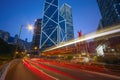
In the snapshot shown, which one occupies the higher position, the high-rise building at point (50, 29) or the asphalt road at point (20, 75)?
the high-rise building at point (50, 29)

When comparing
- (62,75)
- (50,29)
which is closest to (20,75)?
(62,75)

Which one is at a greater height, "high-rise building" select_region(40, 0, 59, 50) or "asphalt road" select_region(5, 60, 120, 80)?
"high-rise building" select_region(40, 0, 59, 50)

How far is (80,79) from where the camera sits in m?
13.6

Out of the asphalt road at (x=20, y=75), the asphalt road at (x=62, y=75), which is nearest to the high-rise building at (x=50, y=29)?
the asphalt road at (x=20, y=75)

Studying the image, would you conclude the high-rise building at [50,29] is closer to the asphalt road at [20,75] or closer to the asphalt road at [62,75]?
the asphalt road at [20,75]

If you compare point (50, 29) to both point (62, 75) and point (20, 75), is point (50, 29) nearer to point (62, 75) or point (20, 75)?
point (20, 75)

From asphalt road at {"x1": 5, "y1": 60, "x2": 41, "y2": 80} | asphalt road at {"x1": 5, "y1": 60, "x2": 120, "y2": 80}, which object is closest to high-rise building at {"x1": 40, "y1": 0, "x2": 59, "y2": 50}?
asphalt road at {"x1": 5, "y1": 60, "x2": 41, "y2": 80}

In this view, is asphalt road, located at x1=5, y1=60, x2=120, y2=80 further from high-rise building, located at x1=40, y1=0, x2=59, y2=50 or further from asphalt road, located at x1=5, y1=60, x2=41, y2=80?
high-rise building, located at x1=40, y1=0, x2=59, y2=50

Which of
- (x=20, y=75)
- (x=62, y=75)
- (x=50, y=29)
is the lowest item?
(x=62, y=75)

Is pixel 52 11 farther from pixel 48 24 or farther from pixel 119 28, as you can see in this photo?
pixel 119 28

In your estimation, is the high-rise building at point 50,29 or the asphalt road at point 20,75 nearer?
the asphalt road at point 20,75

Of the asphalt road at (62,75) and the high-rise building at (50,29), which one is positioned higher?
the high-rise building at (50,29)

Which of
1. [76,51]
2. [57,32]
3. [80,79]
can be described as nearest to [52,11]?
Answer: [57,32]

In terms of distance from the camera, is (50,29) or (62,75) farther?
(50,29)
